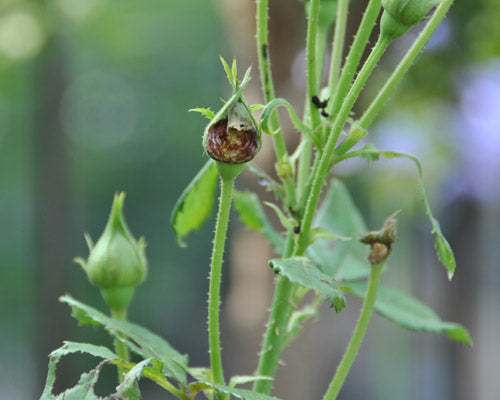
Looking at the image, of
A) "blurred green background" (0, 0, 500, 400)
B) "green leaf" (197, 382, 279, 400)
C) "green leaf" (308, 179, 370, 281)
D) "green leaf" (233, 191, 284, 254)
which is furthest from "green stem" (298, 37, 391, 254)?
"blurred green background" (0, 0, 500, 400)

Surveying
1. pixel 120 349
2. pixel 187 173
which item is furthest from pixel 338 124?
pixel 187 173

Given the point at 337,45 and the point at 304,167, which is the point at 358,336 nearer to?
the point at 304,167

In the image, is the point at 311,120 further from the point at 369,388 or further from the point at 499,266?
the point at 499,266

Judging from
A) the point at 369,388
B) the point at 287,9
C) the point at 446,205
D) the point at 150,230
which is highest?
the point at 287,9

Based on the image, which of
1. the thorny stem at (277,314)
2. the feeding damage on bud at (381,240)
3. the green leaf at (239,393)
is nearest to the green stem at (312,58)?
the thorny stem at (277,314)

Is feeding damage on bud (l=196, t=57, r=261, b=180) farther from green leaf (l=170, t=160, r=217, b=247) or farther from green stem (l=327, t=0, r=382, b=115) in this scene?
green leaf (l=170, t=160, r=217, b=247)

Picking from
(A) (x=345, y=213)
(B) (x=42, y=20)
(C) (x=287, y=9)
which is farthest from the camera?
(B) (x=42, y=20)

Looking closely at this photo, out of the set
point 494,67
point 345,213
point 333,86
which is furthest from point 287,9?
point 333,86

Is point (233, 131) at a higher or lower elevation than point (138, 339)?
higher
